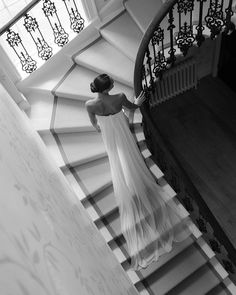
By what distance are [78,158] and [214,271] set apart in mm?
2565

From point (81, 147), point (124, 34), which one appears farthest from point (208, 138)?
point (81, 147)

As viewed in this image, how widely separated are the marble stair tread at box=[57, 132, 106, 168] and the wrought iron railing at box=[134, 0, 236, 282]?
0.77m

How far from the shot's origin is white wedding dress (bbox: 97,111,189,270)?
14.6 ft

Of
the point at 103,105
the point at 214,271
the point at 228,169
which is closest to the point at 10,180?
the point at 103,105

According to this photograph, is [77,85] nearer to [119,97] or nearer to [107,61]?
[107,61]

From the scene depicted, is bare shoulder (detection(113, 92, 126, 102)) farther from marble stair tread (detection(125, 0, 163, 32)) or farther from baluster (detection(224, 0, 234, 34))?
marble stair tread (detection(125, 0, 163, 32))

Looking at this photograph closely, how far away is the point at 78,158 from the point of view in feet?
16.9

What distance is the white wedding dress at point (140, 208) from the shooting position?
4.44 metres

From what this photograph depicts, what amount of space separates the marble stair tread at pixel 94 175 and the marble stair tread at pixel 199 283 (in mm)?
1751

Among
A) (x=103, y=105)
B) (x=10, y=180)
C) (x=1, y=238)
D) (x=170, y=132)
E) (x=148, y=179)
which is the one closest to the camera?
(x=1, y=238)

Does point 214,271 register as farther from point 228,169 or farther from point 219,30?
point 219,30

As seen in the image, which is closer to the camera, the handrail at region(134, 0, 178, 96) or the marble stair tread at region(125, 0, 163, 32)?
the handrail at region(134, 0, 178, 96)

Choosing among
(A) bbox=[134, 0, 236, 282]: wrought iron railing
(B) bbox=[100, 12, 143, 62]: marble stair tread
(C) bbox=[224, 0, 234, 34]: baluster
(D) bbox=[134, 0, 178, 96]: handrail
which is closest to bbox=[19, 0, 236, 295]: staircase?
(B) bbox=[100, 12, 143, 62]: marble stair tread

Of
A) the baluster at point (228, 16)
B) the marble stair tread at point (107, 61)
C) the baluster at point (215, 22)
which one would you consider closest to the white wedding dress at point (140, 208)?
the marble stair tread at point (107, 61)
